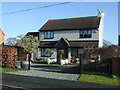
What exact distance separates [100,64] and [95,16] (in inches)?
840

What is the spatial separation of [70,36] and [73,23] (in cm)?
299

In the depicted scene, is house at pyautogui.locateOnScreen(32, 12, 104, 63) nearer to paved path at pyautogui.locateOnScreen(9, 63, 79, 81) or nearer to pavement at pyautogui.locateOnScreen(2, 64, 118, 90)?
paved path at pyautogui.locateOnScreen(9, 63, 79, 81)

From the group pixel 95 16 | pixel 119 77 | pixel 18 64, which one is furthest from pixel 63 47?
pixel 119 77

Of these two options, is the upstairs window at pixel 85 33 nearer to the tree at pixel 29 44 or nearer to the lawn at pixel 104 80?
the tree at pixel 29 44

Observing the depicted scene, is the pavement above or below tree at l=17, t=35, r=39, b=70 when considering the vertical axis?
below

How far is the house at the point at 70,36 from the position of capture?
110 ft

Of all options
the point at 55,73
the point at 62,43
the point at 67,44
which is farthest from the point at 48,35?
the point at 55,73

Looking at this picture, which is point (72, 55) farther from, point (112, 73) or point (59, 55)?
point (112, 73)

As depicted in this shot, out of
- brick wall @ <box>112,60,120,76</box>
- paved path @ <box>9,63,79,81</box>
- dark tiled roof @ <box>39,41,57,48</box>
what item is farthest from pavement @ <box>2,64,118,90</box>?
dark tiled roof @ <box>39,41,57,48</box>

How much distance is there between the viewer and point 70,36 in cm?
3559

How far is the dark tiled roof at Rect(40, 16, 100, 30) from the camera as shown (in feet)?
113

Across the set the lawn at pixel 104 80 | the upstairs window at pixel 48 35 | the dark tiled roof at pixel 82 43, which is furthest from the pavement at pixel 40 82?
the upstairs window at pixel 48 35

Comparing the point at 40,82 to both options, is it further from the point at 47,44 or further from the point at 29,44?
the point at 47,44

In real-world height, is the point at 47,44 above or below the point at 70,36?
below
